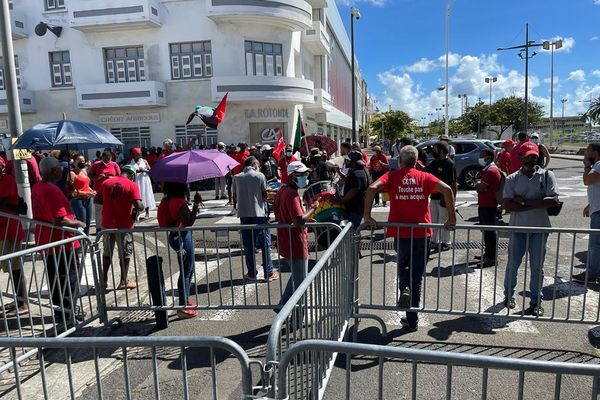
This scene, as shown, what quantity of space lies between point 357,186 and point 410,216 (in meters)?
2.13

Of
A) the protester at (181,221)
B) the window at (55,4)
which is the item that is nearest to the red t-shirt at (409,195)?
the protester at (181,221)

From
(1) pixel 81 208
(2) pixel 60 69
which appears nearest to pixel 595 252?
(1) pixel 81 208

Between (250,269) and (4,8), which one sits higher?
(4,8)

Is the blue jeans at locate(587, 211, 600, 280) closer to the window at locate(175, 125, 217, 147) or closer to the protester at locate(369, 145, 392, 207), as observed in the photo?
the protester at locate(369, 145, 392, 207)

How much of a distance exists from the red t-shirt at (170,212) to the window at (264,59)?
65.8 feet

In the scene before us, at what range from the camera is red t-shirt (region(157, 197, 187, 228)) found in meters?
5.26

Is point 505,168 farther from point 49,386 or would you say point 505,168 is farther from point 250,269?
point 49,386

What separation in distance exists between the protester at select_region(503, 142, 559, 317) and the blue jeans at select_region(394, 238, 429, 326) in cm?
97

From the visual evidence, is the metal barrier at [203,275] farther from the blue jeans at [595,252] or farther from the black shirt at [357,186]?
the blue jeans at [595,252]

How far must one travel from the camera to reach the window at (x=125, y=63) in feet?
79.7

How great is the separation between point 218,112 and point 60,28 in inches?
793

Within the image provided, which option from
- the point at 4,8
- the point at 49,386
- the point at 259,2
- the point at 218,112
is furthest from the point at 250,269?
the point at 259,2

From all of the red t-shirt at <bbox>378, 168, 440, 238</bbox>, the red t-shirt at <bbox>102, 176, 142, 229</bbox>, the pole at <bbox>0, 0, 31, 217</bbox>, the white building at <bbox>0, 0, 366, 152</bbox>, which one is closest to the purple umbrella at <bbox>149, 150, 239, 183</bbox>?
the red t-shirt at <bbox>102, 176, 142, 229</bbox>

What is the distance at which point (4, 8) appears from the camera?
7.67 meters
